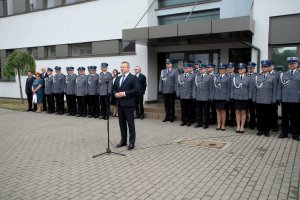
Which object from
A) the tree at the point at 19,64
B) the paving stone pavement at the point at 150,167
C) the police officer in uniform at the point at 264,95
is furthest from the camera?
the tree at the point at 19,64

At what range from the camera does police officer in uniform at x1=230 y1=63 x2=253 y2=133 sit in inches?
343

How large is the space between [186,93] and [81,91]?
4579 millimetres

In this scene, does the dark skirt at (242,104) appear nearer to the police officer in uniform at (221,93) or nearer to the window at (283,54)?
the police officer in uniform at (221,93)

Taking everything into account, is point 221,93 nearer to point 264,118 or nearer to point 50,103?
point 264,118

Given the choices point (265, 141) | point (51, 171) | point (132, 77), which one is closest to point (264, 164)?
point (265, 141)

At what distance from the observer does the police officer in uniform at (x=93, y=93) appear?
11.9m

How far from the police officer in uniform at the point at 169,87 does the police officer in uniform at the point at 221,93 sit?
164cm

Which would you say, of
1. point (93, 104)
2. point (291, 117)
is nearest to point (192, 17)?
point (93, 104)

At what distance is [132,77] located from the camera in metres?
7.04

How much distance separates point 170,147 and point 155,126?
2868mm

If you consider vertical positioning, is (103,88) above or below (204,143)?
above

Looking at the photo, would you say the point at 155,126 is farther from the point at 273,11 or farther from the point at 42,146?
the point at 273,11

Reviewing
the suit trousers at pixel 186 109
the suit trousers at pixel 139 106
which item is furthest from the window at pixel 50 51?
the suit trousers at pixel 186 109

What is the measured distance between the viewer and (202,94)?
31.3 feet
